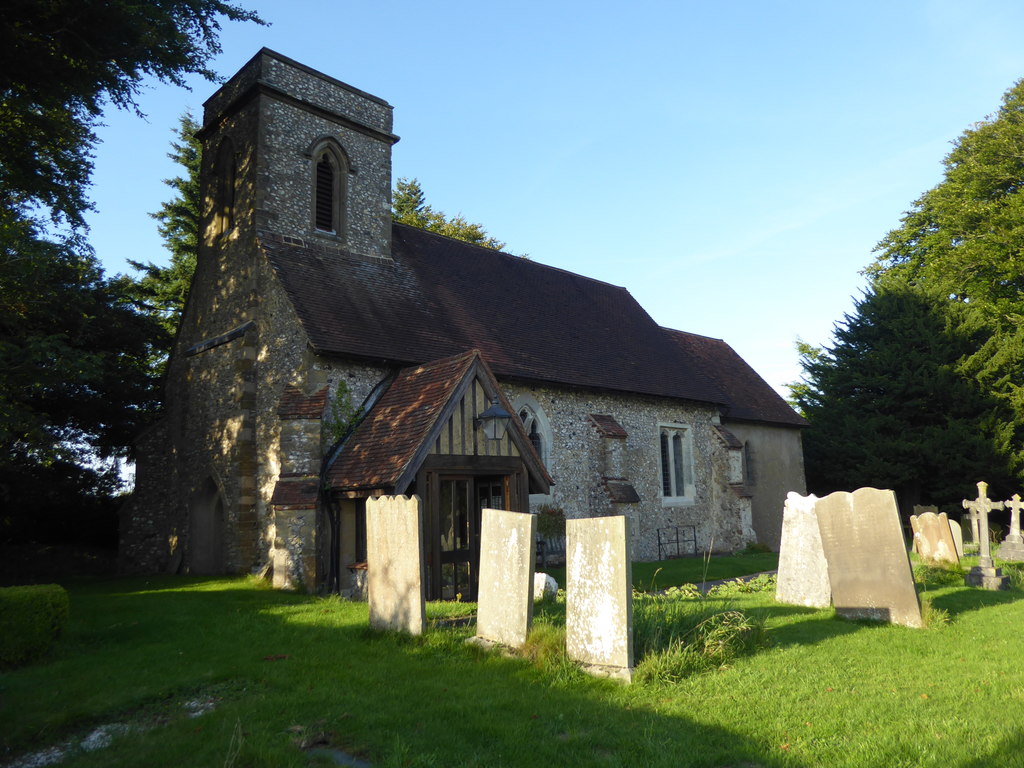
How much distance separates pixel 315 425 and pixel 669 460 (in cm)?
1162

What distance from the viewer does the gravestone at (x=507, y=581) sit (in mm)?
7344

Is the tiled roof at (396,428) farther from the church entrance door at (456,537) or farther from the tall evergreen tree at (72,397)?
the tall evergreen tree at (72,397)

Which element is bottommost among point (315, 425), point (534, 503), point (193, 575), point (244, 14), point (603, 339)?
point (193, 575)

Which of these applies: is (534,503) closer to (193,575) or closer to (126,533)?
(193,575)

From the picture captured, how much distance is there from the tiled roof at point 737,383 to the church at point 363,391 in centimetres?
150

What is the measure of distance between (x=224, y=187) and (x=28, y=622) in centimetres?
1294

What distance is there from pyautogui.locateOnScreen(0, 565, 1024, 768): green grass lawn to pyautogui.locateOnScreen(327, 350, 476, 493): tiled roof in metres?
3.25

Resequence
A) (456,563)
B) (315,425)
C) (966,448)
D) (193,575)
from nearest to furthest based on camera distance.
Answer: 1. (456,563)
2. (315,425)
3. (193,575)
4. (966,448)

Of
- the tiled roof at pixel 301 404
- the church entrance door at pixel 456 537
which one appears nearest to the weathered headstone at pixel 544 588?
the church entrance door at pixel 456 537

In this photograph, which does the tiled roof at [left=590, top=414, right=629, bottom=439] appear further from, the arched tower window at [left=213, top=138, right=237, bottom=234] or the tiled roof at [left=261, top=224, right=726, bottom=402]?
the arched tower window at [left=213, top=138, right=237, bottom=234]

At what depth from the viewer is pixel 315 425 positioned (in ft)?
44.5

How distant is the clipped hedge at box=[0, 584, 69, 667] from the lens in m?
7.57

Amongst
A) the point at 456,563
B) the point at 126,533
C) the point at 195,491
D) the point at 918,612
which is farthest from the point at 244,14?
the point at 918,612

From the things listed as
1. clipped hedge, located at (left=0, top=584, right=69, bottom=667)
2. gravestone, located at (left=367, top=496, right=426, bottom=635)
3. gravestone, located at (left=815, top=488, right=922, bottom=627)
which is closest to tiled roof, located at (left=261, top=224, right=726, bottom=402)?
gravestone, located at (left=367, top=496, right=426, bottom=635)
